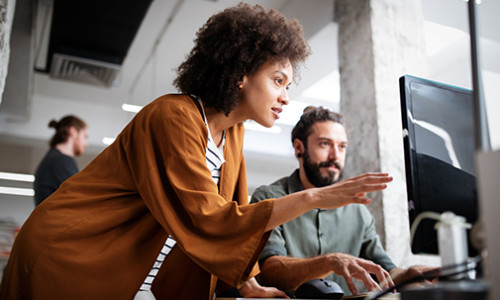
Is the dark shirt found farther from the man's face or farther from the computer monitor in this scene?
the computer monitor

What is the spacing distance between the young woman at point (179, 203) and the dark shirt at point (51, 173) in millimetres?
2320

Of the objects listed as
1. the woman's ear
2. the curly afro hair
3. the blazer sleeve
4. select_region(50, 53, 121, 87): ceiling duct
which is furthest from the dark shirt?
the blazer sleeve

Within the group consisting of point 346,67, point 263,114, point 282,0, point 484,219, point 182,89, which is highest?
point 282,0

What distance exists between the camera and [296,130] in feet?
7.63

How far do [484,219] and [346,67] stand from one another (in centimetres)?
285

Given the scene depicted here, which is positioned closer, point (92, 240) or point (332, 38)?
point (92, 240)

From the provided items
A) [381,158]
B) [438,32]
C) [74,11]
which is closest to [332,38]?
[438,32]

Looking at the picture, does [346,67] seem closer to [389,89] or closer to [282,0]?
[389,89]

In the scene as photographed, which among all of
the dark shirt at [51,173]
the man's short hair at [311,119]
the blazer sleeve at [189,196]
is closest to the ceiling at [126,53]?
the dark shirt at [51,173]

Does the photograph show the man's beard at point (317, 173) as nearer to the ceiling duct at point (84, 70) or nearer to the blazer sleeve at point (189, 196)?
the blazer sleeve at point (189, 196)

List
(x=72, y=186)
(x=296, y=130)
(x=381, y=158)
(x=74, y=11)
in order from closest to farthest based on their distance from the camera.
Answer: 1. (x=72, y=186)
2. (x=296, y=130)
3. (x=381, y=158)
4. (x=74, y=11)

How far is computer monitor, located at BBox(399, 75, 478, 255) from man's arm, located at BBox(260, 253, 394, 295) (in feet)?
0.56

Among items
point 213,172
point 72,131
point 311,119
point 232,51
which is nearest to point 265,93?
point 232,51

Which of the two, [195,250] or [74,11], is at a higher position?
[74,11]
